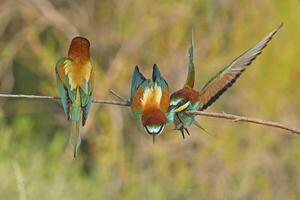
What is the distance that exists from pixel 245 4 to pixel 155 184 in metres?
1.41

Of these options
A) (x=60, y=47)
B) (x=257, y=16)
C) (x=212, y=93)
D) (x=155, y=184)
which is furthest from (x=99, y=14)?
(x=212, y=93)

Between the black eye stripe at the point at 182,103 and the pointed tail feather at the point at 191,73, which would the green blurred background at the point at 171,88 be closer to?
the pointed tail feather at the point at 191,73

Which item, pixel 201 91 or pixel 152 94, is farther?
pixel 201 91

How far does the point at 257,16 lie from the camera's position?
718 centimetres

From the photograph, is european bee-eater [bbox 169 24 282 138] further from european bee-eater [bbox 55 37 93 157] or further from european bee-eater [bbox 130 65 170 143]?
european bee-eater [bbox 55 37 93 157]

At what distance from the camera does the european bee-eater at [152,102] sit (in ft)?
4.84

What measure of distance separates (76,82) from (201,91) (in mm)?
269

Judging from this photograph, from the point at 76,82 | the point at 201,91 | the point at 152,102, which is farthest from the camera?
the point at 76,82

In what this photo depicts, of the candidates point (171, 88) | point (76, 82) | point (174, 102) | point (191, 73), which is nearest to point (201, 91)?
point (191, 73)

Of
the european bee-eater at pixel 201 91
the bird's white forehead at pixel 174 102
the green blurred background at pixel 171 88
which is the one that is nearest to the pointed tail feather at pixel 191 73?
the european bee-eater at pixel 201 91

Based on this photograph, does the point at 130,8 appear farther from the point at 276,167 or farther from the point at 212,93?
the point at 212,93

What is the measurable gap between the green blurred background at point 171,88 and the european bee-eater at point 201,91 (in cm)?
416

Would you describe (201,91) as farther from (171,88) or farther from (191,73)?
(171,88)

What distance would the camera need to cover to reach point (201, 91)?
165 centimetres
